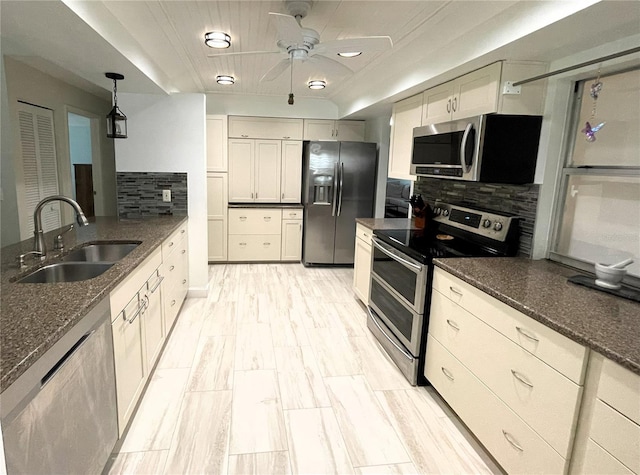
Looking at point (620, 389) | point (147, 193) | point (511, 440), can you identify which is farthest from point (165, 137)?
point (620, 389)

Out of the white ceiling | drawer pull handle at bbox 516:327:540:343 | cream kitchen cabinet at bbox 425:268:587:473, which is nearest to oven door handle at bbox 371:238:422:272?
cream kitchen cabinet at bbox 425:268:587:473

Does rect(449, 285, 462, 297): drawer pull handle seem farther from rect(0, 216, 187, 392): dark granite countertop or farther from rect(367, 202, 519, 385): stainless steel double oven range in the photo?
rect(0, 216, 187, 392): dark granite countertop

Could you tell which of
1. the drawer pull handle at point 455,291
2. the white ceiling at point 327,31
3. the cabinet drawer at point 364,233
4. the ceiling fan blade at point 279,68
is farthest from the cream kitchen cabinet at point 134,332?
the cabinet drawer at point 364,233

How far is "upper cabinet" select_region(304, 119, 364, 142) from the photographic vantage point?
5.32m

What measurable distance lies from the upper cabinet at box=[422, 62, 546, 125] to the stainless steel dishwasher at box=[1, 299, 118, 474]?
2.37 metres

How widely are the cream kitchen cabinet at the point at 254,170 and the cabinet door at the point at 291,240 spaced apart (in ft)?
1.50

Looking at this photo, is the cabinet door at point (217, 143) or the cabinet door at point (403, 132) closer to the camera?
the cabinet door at point (403, 132)

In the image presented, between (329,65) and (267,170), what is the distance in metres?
2.88

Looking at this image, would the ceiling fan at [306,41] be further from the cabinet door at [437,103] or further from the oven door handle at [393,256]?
the oven door handle at [393,256]

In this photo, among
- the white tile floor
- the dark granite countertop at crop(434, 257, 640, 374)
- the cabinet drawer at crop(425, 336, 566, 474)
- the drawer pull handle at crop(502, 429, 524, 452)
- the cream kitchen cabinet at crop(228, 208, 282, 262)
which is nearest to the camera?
the dark granite countertop at crop(434, 257, 640, 374)

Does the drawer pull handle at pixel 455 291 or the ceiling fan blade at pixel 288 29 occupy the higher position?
the ceiling fan blade at pixel 288 29

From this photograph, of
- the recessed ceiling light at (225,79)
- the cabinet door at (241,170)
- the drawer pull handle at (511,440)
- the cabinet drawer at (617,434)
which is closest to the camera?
the cabinet drawer at (617,434)

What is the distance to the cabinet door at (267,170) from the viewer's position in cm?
525

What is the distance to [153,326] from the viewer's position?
8.17 feet
